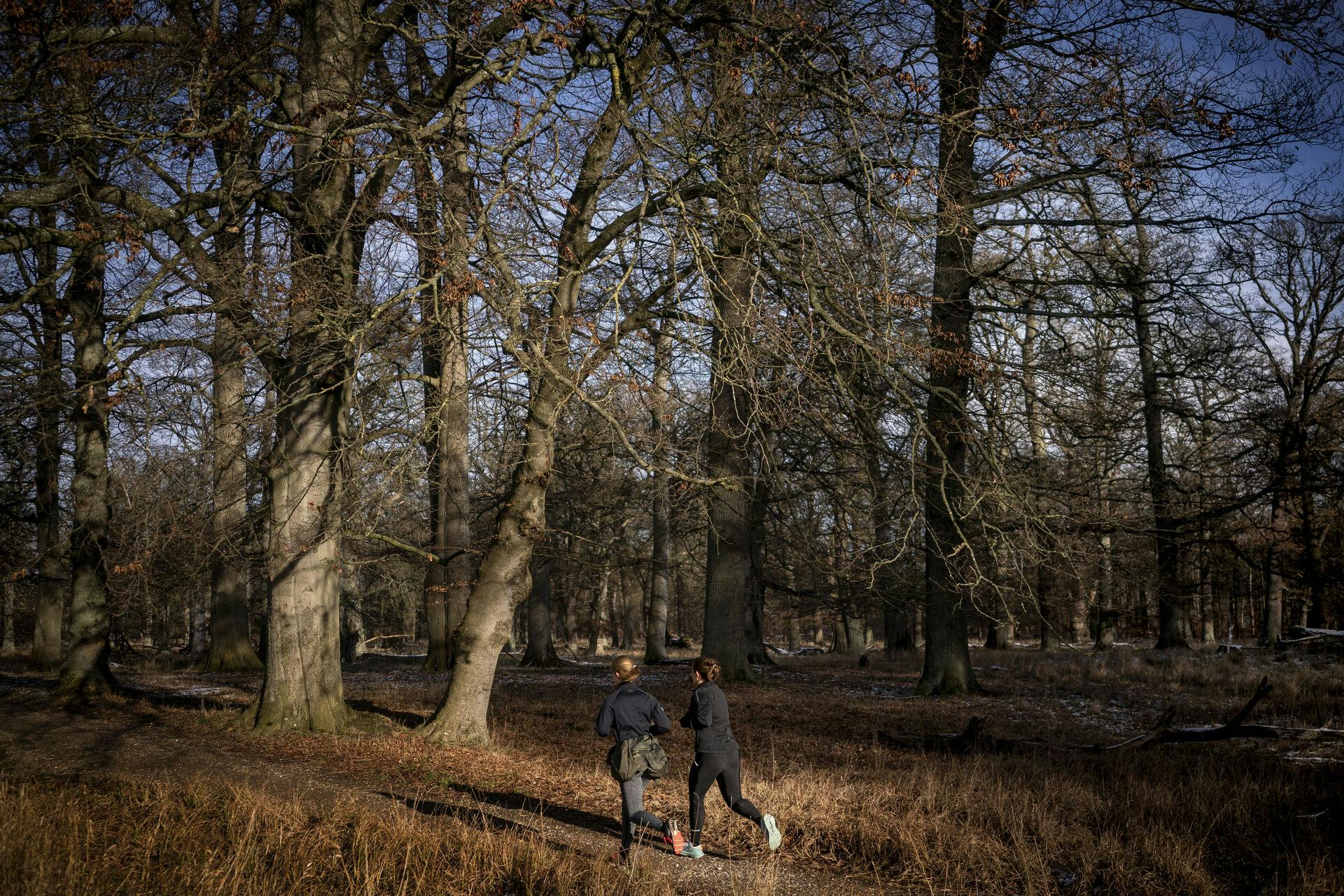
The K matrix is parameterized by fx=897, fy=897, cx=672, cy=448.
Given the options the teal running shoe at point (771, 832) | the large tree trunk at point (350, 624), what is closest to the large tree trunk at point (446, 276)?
the teal running shoe at point (771, 832)

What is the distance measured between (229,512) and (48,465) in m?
3.33

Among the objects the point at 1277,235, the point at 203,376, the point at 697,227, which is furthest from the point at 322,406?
the point at 1277,235

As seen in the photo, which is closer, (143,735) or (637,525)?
(143,735)

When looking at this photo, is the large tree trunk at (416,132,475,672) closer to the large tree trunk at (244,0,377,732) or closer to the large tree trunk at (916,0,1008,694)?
the large tree trunk at (244,0,377,732)

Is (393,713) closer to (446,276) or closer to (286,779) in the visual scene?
(286,779)

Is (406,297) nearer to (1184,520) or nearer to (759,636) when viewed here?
(1184,520)

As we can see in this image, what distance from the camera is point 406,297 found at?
820 cm

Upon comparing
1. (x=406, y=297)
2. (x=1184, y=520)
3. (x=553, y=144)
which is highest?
(x=553, y=144)

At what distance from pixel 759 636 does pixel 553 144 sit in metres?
16.7

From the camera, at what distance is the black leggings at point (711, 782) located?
235 inches

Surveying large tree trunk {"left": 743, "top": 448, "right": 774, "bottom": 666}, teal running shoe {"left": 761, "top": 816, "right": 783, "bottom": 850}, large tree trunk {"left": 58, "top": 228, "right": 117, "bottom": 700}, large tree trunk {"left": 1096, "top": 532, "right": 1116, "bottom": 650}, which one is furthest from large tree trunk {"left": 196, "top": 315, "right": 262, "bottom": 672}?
large tree trunk {"left": 1096, "top": 532, "right": 1116, "bottom": 650}

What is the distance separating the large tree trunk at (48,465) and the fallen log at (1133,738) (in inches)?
416

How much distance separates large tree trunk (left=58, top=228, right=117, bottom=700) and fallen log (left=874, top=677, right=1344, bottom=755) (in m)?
11.2

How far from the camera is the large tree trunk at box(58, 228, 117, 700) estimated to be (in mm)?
12977
